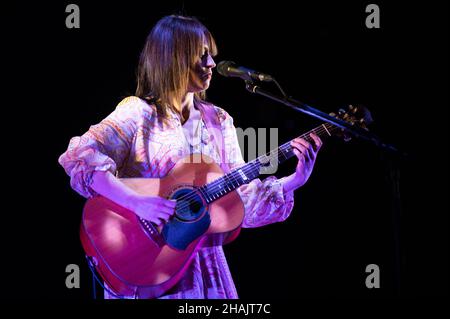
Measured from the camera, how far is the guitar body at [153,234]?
7.25ft

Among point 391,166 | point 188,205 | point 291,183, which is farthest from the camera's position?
point 291,183

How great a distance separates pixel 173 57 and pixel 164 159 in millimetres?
506

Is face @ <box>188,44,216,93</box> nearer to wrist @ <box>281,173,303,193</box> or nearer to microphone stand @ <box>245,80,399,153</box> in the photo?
microphone stand @ <box>245,80,399,153</box>

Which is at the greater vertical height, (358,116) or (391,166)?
(358,116)

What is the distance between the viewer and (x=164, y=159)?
8.12 feet

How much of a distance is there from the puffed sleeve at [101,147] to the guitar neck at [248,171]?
1.36 feet

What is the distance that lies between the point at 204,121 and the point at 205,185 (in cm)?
38

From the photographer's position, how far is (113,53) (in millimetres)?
3113

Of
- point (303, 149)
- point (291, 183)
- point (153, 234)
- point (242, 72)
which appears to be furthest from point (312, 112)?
point (153, 234)

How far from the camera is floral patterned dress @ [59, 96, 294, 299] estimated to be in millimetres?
2293

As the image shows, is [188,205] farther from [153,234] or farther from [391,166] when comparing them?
[391,166]

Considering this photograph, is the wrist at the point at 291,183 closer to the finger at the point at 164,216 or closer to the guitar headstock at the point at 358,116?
the guitar headstock at the point at 358,116

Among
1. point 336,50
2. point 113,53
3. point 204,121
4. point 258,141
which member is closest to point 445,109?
point 336,50

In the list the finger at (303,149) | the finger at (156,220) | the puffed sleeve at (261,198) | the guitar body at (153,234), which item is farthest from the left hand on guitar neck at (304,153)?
the finger at (156,220)
